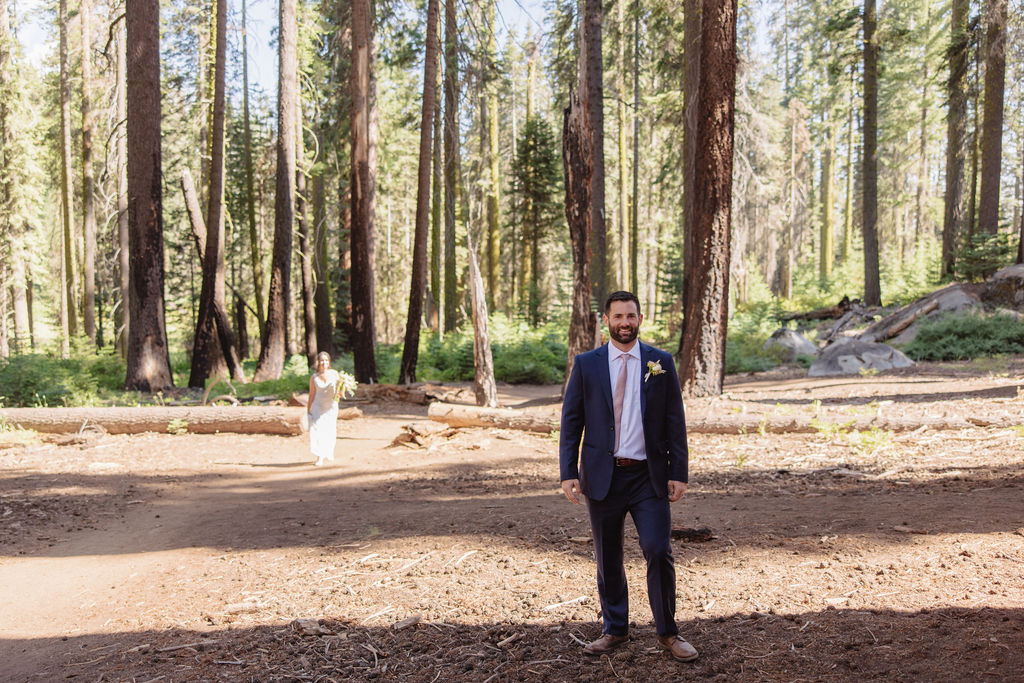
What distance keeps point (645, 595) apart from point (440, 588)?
154cm

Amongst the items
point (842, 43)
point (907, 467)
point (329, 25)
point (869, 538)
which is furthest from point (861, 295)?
point (869, 538)

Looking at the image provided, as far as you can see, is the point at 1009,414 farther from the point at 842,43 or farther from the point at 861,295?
the point at 861,295

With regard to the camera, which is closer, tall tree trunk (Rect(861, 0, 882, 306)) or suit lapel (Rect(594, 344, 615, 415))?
suit lapel (Rect(594, 344, 615, 415))

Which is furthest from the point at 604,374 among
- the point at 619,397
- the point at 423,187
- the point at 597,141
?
the point at 597,141

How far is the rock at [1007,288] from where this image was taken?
63.8 feet

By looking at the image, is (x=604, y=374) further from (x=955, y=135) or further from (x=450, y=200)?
(x=955, y=135)

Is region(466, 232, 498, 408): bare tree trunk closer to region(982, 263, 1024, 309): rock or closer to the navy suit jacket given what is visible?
the navy suit jacket

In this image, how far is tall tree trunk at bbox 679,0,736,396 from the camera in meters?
11.7

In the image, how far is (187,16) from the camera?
26828mm

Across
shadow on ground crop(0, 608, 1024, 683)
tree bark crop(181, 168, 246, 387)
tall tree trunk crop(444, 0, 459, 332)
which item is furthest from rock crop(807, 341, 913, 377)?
tree bark crop(181, 168, 246, 387)

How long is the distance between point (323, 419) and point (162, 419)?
12.5 ft

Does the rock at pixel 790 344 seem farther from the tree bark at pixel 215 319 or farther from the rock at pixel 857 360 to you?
the tree bark at pixel 215 319

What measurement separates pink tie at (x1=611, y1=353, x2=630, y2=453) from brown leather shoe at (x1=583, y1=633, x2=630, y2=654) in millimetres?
1124

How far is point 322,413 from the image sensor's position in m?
11.2
